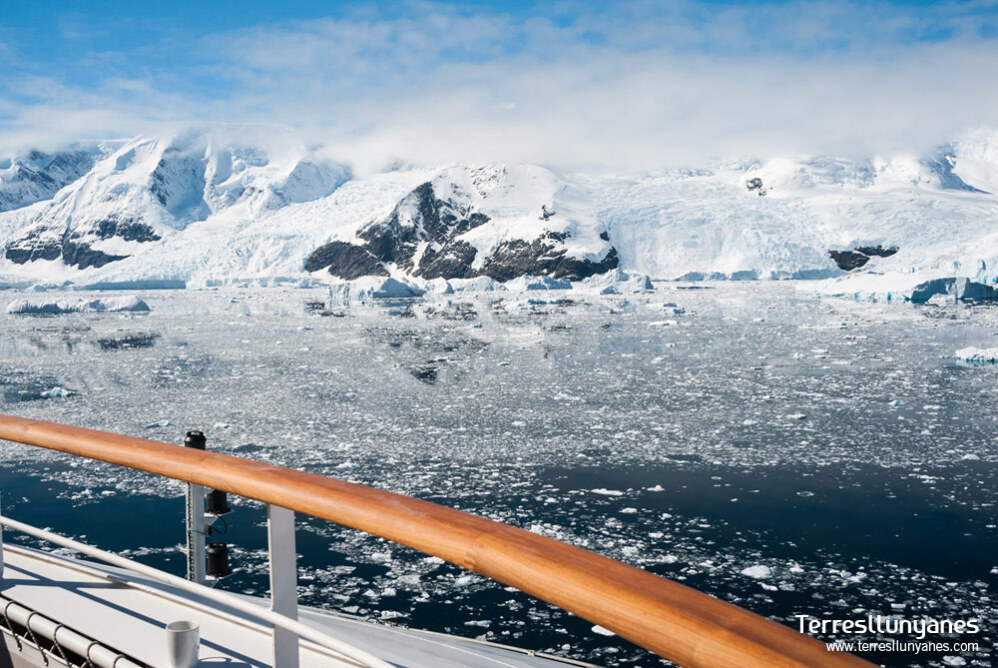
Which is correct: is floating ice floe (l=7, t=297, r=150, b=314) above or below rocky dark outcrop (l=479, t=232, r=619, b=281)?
below

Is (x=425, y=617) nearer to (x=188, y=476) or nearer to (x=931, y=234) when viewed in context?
(x=188, y=476)

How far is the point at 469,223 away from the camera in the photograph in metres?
75.4

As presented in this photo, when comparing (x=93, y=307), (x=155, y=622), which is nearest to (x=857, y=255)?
(x=93, y=307)

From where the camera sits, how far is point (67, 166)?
479 ft

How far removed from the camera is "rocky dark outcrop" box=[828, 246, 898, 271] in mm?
46344

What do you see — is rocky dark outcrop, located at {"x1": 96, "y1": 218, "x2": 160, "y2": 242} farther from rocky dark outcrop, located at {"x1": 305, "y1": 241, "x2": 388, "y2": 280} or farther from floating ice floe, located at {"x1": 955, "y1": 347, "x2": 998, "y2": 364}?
floating ice floe, located at {"x1": 955, "y1": 347, "x2": 998, "y2": 364}

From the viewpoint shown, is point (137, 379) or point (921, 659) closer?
point (921, 659)

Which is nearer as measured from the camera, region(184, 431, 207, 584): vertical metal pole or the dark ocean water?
region(184, 431, 207, 584): vertical metal pole

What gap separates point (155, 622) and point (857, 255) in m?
51.3

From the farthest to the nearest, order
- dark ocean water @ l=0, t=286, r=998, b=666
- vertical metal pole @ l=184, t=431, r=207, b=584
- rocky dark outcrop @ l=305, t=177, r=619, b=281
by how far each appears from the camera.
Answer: rocky dark outcrop @ l=305, t=177, r=619, b=281 → dark ocean water @ l=0, t=286, r=998, b=666 → vertical metal pole @ l=184, t=431, r=207, b=584

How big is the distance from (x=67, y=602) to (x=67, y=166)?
560 feet

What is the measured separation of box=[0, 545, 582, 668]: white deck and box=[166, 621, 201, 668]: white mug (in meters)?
0.08

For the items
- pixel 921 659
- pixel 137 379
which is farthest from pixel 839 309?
pixel 921 659

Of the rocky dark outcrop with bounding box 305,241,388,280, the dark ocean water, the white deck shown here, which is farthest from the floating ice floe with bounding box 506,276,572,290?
the white deck
